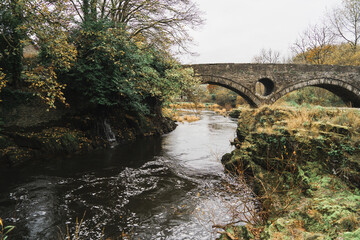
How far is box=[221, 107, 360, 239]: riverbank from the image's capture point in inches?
113

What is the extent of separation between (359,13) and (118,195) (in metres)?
33.3

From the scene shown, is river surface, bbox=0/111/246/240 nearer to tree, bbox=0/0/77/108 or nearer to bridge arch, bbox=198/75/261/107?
tree, bbox=0/0/77/108

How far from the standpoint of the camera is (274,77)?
59.2 ft

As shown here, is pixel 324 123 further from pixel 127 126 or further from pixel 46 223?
pixel 127 126

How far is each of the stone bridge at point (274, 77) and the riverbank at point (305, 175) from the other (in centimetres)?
1053

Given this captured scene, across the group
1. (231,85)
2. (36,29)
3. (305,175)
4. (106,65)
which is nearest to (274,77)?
(231,85)

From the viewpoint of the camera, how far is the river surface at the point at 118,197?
390 cm

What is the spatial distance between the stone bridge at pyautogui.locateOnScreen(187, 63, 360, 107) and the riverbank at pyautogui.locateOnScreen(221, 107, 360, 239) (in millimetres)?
10531

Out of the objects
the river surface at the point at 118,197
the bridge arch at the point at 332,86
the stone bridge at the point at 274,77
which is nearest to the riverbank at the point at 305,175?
the river surface at the point at 118,197

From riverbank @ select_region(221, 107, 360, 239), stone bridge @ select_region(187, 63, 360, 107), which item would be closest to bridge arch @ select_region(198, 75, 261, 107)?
stone bridge @ select_region(187, 63, 360, 107)

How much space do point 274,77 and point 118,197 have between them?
17.2 metres

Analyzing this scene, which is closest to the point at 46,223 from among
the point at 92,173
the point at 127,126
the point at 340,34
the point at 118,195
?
the point at 118,195

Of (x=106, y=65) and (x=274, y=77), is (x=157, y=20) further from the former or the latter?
(x=274, y=77)

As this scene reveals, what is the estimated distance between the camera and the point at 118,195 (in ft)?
17.2
